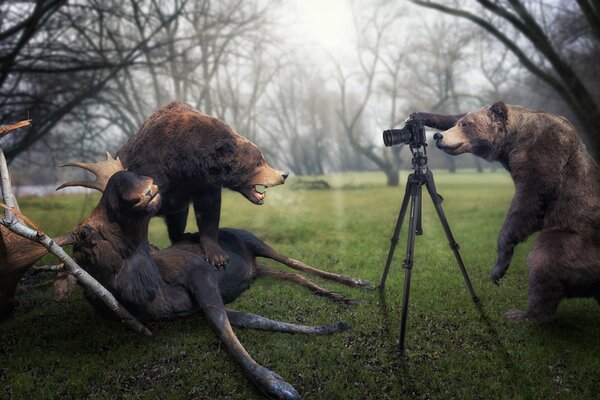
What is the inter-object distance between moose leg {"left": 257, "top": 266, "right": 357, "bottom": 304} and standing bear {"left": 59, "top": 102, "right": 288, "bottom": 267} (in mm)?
634

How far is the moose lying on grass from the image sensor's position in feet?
6.64

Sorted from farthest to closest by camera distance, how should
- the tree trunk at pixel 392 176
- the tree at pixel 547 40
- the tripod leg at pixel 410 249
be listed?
1. the tree trunk at pixel 392 176
2. the tree at pixel 547 40
3. the tripod leg at pixel 410 249

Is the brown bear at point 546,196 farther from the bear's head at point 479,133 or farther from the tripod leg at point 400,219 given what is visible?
the tripod leg at point 400,219

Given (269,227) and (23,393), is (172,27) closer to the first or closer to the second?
(269,227)

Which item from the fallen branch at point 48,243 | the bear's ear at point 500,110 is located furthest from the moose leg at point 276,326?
the bear's ear at point 500,110

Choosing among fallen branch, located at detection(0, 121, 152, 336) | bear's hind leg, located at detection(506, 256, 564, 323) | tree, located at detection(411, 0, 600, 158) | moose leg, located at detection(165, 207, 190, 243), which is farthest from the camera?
tree, located at detection(411, 0, 600, 158)

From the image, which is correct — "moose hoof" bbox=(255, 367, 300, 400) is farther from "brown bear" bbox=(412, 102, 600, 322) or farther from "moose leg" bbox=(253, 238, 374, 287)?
"brown bear" bbox=(412, 102, 600, 322)

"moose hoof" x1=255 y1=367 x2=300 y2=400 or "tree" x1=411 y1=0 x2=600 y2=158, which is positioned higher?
"tree" x1=411 y1=0 x2=600 y2=158

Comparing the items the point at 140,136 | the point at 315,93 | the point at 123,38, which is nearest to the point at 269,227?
the point at 315,93

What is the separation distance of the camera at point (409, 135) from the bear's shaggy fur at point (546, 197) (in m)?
0.11

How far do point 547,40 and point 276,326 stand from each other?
4741 millimetres

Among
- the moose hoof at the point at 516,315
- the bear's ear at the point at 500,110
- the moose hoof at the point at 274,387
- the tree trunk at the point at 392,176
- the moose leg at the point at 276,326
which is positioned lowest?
the moose hoof at the point at 516,315

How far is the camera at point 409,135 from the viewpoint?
2.47 m

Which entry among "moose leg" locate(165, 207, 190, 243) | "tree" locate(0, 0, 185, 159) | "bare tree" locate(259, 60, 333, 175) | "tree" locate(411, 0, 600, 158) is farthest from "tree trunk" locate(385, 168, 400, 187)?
"moose leg" locate(165, 207, 190, 243)
